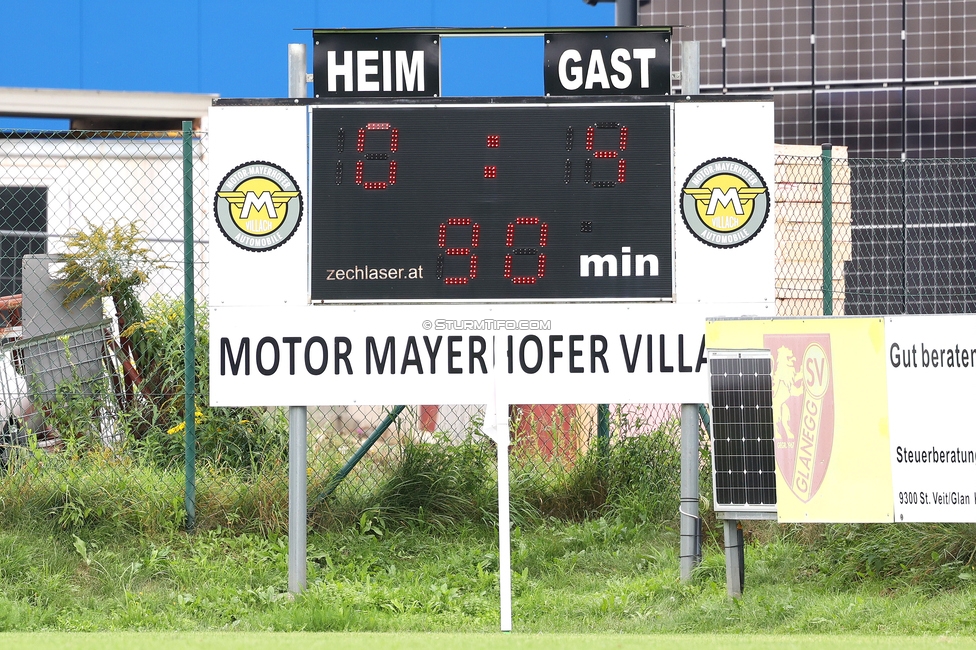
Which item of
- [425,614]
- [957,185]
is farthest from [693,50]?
[957,185]

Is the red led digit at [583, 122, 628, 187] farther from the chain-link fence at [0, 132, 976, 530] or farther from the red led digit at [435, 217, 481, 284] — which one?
the chain-link fence at [0, 132, 976, 530]

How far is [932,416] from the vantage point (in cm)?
673

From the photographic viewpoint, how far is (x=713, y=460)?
689cm

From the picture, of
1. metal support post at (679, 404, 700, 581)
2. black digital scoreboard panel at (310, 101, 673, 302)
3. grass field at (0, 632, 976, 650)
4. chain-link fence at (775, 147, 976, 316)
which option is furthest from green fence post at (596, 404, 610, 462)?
grass field at (0, 632, 976, 650)

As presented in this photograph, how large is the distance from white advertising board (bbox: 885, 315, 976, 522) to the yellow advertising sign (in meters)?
0.07

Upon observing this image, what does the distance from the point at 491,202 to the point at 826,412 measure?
2292mm

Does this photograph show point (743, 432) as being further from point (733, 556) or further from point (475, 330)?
point (475, 330)

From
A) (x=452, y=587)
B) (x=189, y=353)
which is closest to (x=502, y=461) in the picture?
(x=452, y=587)

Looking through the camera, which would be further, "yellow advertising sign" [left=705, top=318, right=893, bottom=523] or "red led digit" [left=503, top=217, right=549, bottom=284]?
"red led digit" [left=503, top=217, right=549, bottom=284]

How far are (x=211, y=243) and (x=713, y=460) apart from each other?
3245 millimetres

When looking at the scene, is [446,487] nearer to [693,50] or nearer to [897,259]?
[693,50]

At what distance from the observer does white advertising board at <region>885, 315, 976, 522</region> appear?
21.8ft

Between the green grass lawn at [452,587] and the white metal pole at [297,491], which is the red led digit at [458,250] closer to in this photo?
the white metal pole at [297,491]

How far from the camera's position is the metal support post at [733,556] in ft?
22.5
